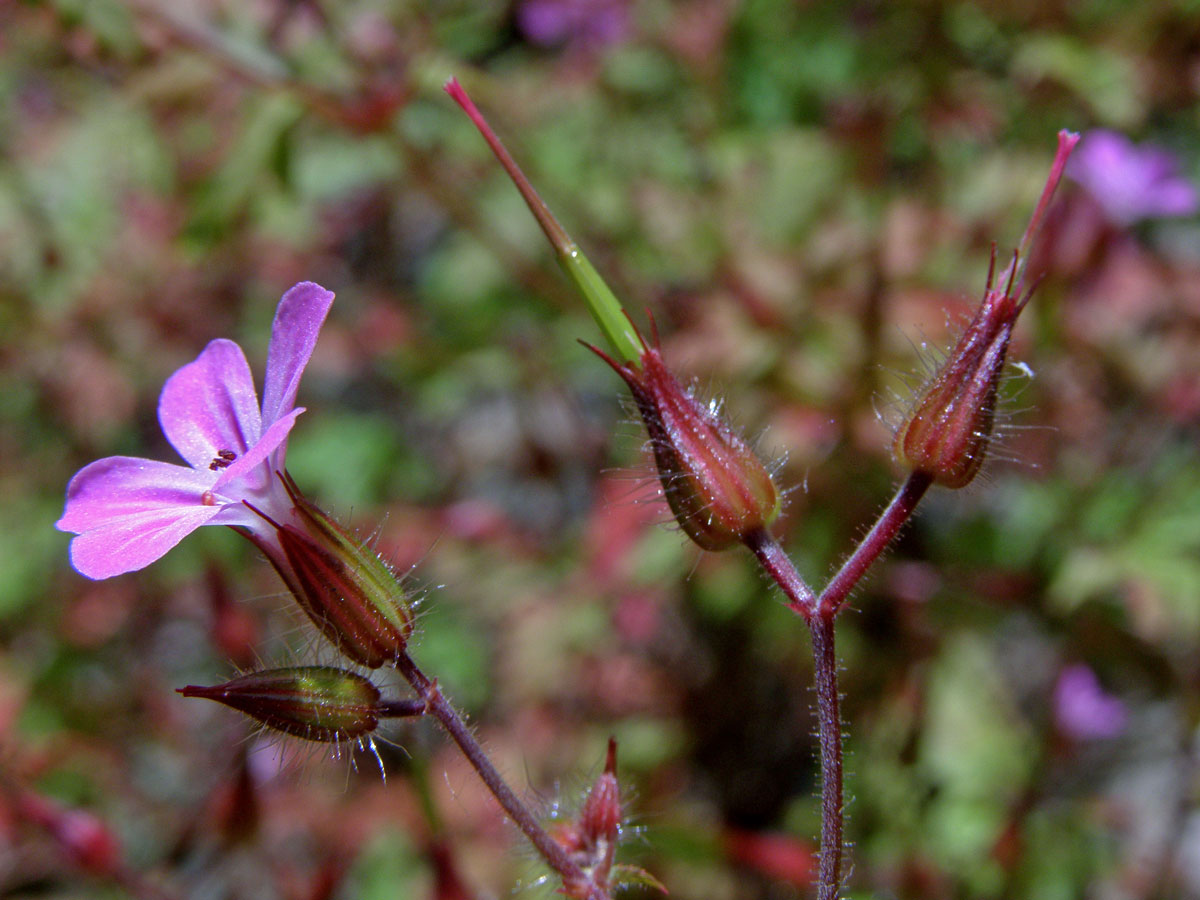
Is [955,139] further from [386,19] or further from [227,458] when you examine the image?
[227,458]

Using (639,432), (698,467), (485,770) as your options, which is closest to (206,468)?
(485,770)

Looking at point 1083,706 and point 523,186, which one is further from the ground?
point 523,186

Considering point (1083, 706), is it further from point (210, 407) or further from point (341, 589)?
point (210, 407)

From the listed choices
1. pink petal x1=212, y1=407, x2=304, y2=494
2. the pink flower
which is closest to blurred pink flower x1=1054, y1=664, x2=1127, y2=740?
the pink flower

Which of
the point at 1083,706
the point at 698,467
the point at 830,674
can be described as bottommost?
the point at 1083,706

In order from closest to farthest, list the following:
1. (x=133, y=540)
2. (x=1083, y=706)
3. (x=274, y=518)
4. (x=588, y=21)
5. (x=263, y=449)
A: (x=263, y=449), (x=133, y=540), (x=274, y=518), (x=1083, y=706), (x=588, y=21)

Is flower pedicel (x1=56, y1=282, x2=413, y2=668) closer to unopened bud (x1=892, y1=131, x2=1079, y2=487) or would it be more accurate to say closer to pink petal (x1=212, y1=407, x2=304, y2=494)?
pink petal (x1=212, y1=407, x2=304, y2=494)

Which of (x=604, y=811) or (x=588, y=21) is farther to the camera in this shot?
(x=588, y=21)
